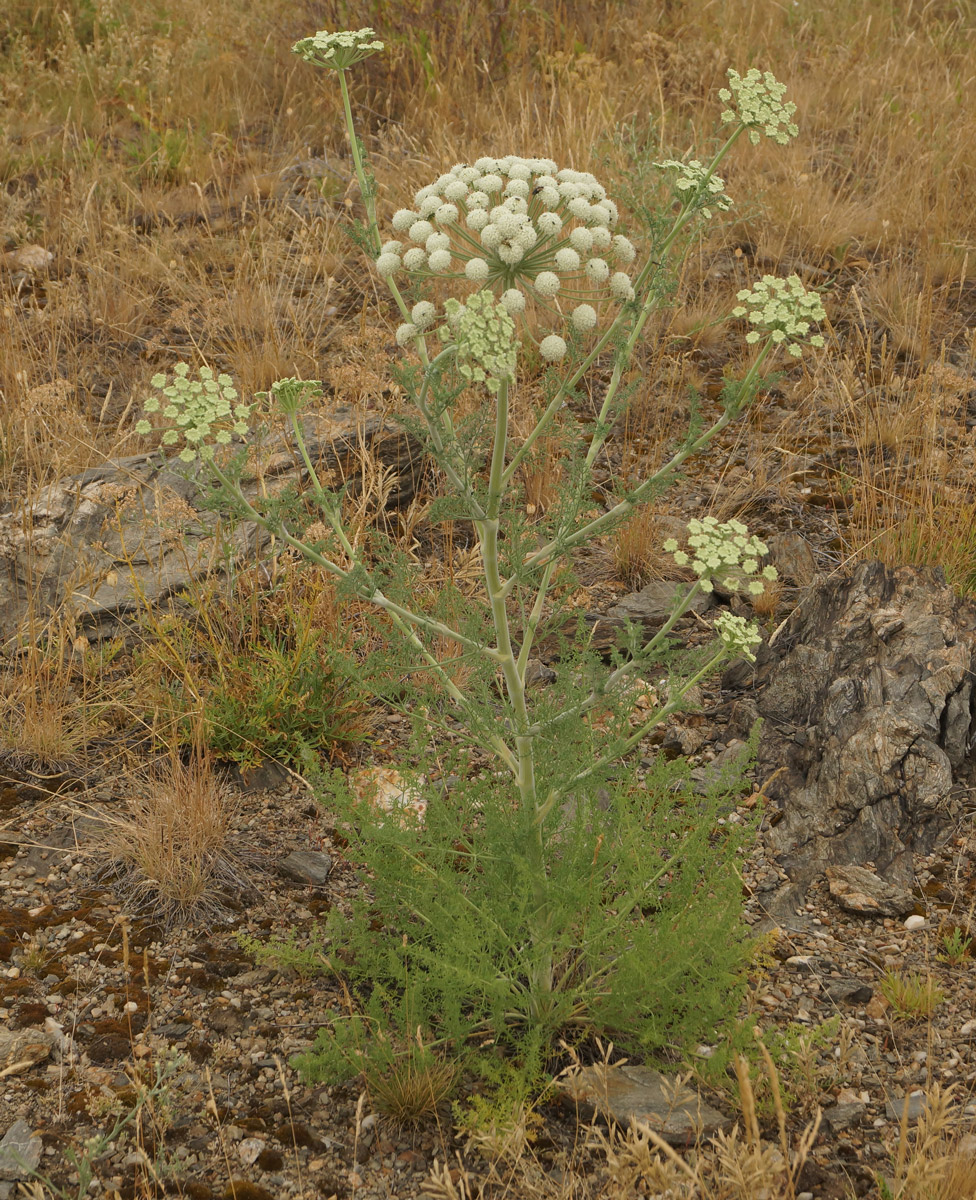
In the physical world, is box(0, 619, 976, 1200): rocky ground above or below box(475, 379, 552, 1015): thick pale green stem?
below

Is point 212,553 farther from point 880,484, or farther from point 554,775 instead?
point 880,484

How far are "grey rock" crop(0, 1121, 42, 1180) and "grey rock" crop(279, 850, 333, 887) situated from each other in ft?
3.51

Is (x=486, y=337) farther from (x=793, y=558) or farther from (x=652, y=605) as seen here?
(x=793, y=558)

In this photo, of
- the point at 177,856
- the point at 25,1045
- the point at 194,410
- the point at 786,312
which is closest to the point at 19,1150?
the point at 25,1045

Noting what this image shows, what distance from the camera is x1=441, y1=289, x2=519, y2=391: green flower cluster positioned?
1.92 meters

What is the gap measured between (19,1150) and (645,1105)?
5.01 feet

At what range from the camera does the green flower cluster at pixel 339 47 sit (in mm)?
2283

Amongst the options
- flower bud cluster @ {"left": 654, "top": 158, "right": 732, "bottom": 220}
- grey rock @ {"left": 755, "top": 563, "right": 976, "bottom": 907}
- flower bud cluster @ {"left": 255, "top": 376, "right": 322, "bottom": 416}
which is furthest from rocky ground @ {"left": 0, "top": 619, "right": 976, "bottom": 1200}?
flower bud cluster @ {"left": 654, "top": 158, "right": 732, "bottom": 220}

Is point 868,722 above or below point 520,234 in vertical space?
below

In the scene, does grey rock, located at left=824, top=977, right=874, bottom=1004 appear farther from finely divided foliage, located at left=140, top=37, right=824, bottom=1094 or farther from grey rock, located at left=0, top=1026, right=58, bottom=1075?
grey rock, located at left=0, top=1026, right=58, bottom=1075

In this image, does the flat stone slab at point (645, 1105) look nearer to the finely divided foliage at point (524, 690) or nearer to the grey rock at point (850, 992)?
the finely divided foliage at point (524, 690)

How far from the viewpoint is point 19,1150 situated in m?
2.37

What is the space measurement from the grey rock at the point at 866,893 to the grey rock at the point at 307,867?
168 centimetres

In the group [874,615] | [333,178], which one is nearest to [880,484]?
[874,615]
